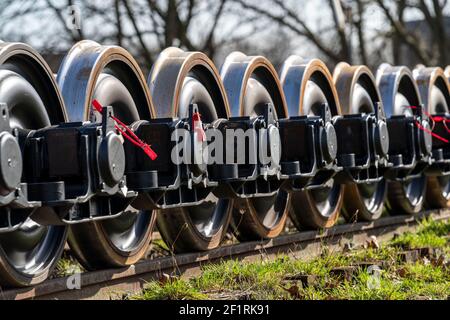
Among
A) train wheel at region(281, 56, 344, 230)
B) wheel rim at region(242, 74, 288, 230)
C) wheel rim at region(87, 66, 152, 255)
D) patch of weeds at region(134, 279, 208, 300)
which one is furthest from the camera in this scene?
train wheel at region(281, 56, 344, 230)

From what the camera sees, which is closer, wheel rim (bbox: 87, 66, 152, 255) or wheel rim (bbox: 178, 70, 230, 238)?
wheel rim (bbox: 87, 66, 152, 255)

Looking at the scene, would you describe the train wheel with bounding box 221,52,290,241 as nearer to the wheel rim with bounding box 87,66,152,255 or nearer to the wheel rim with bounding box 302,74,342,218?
the wheel rim with bounding box 302,74,342,218

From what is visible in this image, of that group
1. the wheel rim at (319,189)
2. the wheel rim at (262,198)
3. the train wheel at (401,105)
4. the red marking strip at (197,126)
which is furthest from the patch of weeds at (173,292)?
the train wheel at (401,105)

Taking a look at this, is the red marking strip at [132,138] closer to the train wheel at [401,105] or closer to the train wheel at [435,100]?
the train wheel at [401,105]

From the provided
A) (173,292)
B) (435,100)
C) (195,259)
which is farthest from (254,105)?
(435,100)

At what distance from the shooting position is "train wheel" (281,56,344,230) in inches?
335

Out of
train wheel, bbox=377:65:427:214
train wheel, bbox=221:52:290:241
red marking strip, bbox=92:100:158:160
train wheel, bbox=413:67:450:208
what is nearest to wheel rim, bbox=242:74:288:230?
train wheel, bbox=221:52:290:241

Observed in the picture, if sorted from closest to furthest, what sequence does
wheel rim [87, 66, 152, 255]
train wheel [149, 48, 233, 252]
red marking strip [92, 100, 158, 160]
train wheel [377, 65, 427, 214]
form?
red marking strip [92, 100, 158, 160]
wheel rim [87, 66, 152, 255]
train wheel [149, 48, 233, 252]
train wheel [377, 65, 427, 214]

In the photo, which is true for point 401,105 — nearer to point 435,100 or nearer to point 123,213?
point 435,100

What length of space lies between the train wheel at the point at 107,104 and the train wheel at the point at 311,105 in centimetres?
220

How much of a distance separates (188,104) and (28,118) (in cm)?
169

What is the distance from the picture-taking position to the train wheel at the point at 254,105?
300 inches

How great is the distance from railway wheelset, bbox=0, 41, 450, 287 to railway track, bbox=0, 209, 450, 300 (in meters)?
0.09

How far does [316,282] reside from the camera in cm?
566
